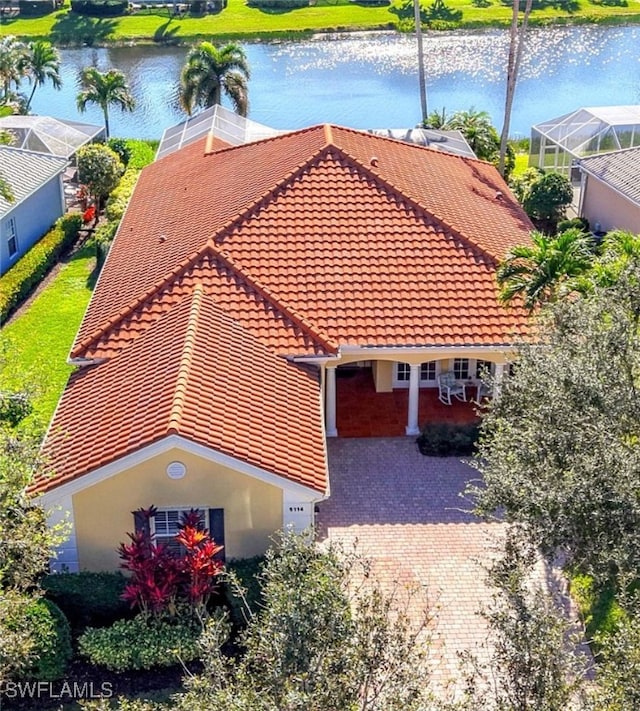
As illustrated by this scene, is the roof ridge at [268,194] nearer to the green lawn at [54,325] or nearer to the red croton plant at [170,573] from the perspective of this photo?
the green lawn at [54,325]

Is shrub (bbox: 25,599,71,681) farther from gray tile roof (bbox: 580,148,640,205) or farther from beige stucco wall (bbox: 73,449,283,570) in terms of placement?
gray tile roof (bbox: 580,148,640,205)

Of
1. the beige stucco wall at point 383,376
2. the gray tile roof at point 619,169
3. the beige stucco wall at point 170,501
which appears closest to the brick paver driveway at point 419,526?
the beige stucco wall at point 170,501

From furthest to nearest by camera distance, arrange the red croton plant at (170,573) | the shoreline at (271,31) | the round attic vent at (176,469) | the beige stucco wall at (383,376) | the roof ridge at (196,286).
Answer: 1. the shoreline at (271,31)
2. the beige stucco wall at (383,376)
3. the roof ridge at (196,286)
4. the round attic vent at (176,469)
5. the red croton plant at (170,573)

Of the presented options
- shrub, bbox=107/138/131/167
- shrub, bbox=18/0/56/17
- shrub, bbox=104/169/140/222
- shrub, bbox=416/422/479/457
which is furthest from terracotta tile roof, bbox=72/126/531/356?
shrub, bbox=18/0/56/17

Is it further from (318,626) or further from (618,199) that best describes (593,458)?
(618,199)

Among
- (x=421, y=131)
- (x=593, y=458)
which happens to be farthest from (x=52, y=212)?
(x=593, y=458)

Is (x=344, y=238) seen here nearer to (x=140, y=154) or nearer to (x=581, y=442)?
(x=581, y=442)
